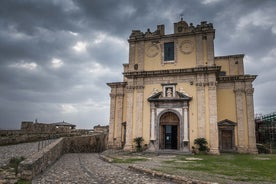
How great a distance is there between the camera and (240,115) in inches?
870

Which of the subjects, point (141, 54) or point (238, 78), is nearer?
point (238, 78)

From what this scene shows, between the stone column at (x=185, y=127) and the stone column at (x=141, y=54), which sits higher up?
the stone column at (x=141, y=54)

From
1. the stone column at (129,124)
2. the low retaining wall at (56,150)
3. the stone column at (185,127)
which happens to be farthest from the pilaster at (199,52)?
the low retaining wall at (56,150)

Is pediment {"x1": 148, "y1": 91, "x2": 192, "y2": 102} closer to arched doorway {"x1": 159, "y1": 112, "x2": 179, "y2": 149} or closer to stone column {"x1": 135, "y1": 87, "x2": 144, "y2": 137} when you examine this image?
stone column {"x1": 135, "y1": 87, "x2": 144, "y2": 137}

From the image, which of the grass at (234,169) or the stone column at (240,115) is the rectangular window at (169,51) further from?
the grass at (234,169)

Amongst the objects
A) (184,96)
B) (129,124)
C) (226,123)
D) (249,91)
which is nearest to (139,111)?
(129,124)

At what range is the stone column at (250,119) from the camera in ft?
69.5

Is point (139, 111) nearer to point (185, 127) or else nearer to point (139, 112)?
point (139, 112)

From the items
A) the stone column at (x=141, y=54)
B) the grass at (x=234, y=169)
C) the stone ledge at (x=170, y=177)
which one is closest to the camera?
the stone ledge at (x=170, y=177)

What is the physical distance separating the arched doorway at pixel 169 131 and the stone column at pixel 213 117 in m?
3.20

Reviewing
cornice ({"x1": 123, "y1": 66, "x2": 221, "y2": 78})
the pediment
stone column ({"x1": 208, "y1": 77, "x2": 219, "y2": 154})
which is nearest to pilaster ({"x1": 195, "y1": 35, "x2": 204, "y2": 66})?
cornice ({"x1": 123, "y1": 66, "x2": 221, "y2": 78})

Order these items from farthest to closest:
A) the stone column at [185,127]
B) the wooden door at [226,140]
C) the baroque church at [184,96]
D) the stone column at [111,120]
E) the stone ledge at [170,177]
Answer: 1. the stone column at [111,120]
2. the wooden door at [226,140]
3. the baroque church at [184,96]
4. the stone column at [185,127]
5. the stone ledge at [170,177]

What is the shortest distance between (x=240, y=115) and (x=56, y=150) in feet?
58.6

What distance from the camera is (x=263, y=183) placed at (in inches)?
289
